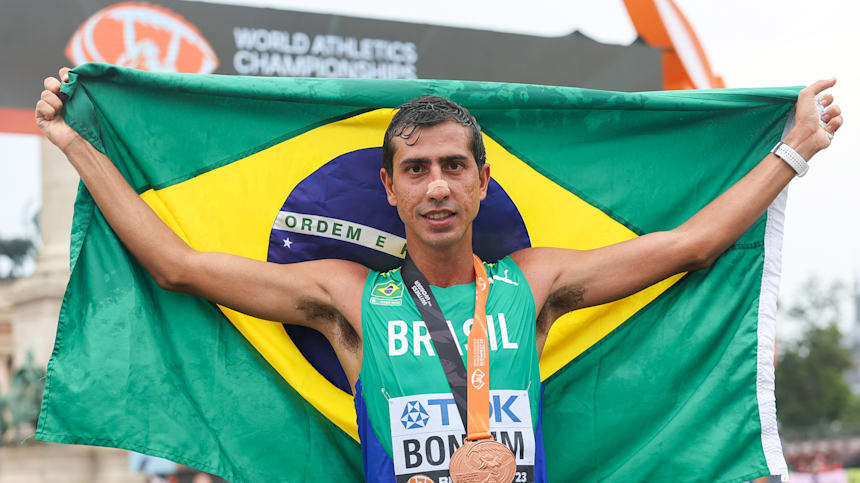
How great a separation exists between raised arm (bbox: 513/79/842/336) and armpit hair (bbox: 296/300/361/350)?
776 mm

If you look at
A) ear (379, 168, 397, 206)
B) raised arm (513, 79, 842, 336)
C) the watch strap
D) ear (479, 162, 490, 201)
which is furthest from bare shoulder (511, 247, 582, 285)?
the watch strap

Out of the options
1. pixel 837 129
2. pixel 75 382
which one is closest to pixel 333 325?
pixel 75 382

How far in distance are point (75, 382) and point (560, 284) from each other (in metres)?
2.02

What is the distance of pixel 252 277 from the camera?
137 inches

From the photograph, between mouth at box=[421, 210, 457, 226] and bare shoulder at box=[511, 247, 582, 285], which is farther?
bare shoulder at box=[511, 247, 582, 285]

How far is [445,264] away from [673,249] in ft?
3.38

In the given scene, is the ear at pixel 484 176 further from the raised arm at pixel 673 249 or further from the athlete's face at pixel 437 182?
the raised arm at pixel 673 249

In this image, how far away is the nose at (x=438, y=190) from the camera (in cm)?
330

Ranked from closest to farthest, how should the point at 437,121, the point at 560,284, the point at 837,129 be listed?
the point at 437,121
the point at 560,284
the point at 837,129

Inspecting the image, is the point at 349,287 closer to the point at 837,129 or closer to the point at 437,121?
the point at 437,121

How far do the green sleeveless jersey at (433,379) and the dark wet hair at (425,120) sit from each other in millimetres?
532

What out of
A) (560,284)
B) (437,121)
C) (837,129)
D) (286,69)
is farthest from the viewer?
(286,69)

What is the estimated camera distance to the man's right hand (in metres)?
3.42

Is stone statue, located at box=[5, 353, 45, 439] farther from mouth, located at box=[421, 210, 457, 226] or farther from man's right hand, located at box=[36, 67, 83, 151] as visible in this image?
mouth, located at box=[421, 210, 457, 226]
